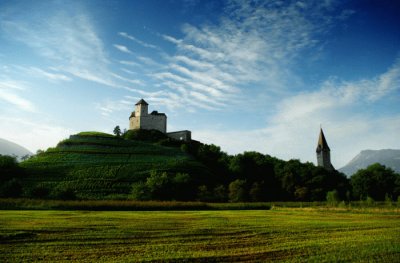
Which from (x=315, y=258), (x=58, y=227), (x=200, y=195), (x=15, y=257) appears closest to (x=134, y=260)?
(x=15, y=257)

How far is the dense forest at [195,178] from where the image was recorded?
81.3 metres

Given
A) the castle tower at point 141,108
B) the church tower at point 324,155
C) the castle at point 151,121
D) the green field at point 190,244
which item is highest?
the castle tower at point 141,108

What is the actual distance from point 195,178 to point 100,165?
98.0ft

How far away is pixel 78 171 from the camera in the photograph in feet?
325

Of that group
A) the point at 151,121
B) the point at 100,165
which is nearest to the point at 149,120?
the point at 151,121

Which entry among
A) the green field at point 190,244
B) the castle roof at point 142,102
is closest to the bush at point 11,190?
the green field at point 190,244

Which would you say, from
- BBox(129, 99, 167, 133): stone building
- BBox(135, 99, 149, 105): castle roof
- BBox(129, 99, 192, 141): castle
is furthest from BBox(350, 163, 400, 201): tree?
BBox(135, 99, 149, 105): castle roof

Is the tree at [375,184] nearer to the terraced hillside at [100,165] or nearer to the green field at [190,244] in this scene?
the terraced hillside at [100,165]

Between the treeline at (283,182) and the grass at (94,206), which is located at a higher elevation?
the treeline at (283,182)

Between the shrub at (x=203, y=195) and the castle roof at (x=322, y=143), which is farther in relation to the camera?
the castle roof at (x=322, y=143)

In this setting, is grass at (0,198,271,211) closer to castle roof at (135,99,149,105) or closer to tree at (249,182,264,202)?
tree at (249,182,264,202)

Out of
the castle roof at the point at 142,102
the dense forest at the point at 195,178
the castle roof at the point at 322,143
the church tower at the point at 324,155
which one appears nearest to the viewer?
the dense forest at the point at 195,178

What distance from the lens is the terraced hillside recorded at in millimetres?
87000

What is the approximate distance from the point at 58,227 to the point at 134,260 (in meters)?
11.5
